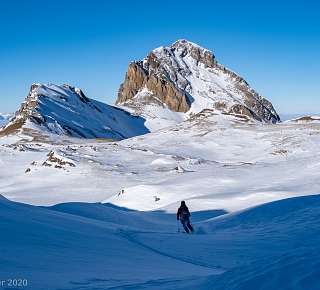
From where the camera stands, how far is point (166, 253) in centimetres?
1576

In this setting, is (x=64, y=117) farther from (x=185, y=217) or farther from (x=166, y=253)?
(x=166, y=253)

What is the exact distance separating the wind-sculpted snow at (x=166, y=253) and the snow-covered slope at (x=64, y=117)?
111695mm

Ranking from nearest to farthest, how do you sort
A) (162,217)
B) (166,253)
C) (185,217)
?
1. (166,253)
2. (185,217)
3. (162,217)

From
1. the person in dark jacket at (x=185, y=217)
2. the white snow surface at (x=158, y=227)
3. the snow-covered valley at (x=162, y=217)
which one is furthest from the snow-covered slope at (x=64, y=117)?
the person in dark jacket at (x=185, y=217)

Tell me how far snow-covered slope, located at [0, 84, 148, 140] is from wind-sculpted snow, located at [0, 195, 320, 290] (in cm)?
11169

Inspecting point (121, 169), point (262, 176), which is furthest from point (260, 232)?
point (121, 169)

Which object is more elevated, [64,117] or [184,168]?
[64,117]

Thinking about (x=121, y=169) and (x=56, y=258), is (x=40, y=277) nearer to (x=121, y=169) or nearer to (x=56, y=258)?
(x=56, y=258)

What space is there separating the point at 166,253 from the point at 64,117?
149918mm

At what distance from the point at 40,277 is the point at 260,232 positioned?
1196 cm

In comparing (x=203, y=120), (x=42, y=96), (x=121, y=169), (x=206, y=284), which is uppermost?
(x=42, y=96)

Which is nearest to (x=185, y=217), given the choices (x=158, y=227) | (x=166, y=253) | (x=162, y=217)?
(x=158, y=227)

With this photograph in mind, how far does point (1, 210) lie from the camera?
51.7 feet

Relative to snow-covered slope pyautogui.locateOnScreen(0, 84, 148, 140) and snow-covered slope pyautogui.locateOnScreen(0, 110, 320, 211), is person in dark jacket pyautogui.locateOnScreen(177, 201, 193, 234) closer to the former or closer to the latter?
snow-covered slope pyautogui.locateOnScreen(0, 110, 320, 211)
